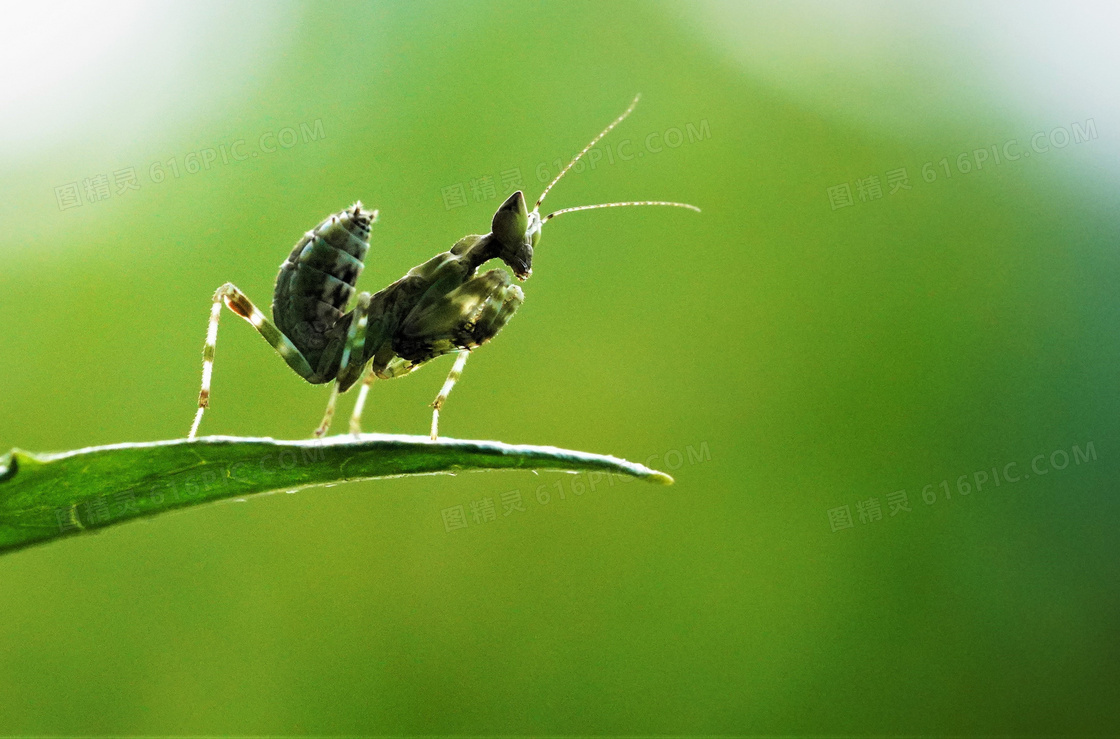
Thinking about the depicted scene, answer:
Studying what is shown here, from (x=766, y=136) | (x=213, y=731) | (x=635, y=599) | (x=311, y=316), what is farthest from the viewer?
(x=766, y=136)

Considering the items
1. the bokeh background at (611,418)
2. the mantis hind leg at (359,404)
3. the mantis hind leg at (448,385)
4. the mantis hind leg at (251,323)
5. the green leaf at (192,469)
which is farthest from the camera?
the bokeh background at (611,418)

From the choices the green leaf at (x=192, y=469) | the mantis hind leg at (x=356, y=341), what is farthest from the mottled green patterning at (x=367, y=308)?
the green leaf at (x=192, y=469)

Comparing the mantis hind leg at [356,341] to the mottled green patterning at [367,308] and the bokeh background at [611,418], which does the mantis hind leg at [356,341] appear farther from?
the bokeh background at [611,418]

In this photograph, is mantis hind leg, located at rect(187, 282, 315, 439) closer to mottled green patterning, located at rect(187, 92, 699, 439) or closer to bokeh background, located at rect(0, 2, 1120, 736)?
mottled green patterning, located at rect(187, 92, 699, 439)

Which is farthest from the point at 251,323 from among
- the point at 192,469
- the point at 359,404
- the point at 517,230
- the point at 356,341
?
the point at 192,469

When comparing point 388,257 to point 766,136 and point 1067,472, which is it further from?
point 1067,472

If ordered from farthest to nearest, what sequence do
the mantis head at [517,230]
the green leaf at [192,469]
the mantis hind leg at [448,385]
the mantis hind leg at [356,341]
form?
1. the mantis hind leg at [448,385]
2. the mantis head at [517,230]
3. the mantis hind leg at [356,341]
4. the green leaf at [192,469]

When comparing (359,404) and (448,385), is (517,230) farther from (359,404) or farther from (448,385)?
(359,404)

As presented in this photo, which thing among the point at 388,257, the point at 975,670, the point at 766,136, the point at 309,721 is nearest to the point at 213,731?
the point at 309,721
